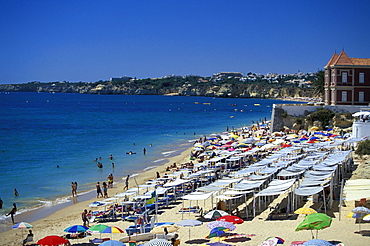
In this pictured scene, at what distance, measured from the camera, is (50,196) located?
22.5m

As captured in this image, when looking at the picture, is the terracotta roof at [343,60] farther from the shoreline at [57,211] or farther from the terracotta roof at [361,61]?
the shoreline at [57,211]

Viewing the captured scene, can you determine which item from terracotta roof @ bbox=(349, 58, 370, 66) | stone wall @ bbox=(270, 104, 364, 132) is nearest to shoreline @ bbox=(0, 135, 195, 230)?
stone wall @ bbox=(270, 104, 364, 132)

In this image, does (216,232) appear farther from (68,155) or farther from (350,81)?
(350,81)

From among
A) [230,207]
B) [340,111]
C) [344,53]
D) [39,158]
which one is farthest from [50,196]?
[344,53]

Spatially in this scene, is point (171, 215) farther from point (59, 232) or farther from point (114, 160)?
point (114, 160)

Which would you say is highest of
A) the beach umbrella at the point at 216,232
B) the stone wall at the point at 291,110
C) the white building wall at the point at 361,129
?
the stone wall at the point at 291,110

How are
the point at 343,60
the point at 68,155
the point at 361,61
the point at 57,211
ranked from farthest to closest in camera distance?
the point at 361,61 < the point at 343,60 < the point at 68,155 < the point at 57,211

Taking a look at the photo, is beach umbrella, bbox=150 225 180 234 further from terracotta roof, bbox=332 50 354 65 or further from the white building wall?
terracotta roof, bbox=332 50 354 65

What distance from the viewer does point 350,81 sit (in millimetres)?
39156

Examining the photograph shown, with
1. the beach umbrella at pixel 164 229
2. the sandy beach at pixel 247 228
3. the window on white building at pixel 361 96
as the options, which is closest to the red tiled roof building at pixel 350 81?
the window on white building at pixel 361 96

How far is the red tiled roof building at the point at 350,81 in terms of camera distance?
128 ft

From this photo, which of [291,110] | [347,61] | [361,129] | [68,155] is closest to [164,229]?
[361,129]

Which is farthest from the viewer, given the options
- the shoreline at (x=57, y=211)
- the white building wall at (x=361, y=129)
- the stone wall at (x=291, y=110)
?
the stone wall at (x=291, y=110)

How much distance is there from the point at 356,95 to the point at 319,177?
2528 cm
